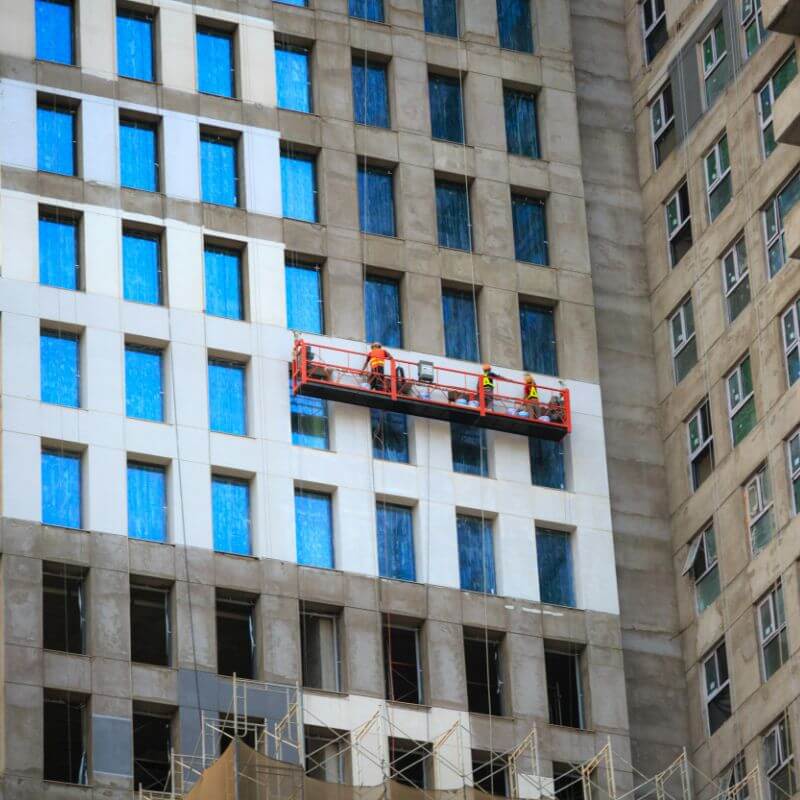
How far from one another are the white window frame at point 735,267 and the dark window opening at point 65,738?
23083 millimetres

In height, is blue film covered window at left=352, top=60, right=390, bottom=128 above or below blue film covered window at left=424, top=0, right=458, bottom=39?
below

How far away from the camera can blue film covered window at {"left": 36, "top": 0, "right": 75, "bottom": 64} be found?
81.0 m

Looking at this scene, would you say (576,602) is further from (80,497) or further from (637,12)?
(637,12)

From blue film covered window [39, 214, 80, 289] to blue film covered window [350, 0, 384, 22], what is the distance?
13101mm

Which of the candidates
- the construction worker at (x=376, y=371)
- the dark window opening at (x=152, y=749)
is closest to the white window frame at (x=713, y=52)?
the construction worker at (x=376, y=371)

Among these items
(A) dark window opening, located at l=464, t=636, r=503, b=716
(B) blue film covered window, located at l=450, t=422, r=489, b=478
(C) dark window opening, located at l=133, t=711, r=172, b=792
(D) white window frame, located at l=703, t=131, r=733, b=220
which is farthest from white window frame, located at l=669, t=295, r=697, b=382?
(C) dark window opening, located at l=133, t=711, r=172, b=792

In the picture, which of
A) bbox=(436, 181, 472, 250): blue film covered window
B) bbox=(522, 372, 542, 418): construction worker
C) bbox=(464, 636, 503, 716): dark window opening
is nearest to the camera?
bbox=(464, 636, 503, 716): dark window opening

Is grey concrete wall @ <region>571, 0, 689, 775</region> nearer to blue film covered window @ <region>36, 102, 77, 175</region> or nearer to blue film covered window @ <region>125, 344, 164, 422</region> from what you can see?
blue film covered window @ <region>125, 344, 164, 422</region>

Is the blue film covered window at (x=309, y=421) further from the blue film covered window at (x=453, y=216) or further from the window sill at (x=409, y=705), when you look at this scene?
the window sill at (x=409, y=705)

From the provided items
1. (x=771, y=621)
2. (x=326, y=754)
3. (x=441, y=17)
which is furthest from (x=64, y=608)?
(x=441, y=17)

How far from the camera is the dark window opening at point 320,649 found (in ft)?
248

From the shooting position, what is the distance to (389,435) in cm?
8006

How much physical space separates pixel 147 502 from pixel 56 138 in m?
11.7

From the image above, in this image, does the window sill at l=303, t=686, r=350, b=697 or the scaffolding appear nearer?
the scaffolding
